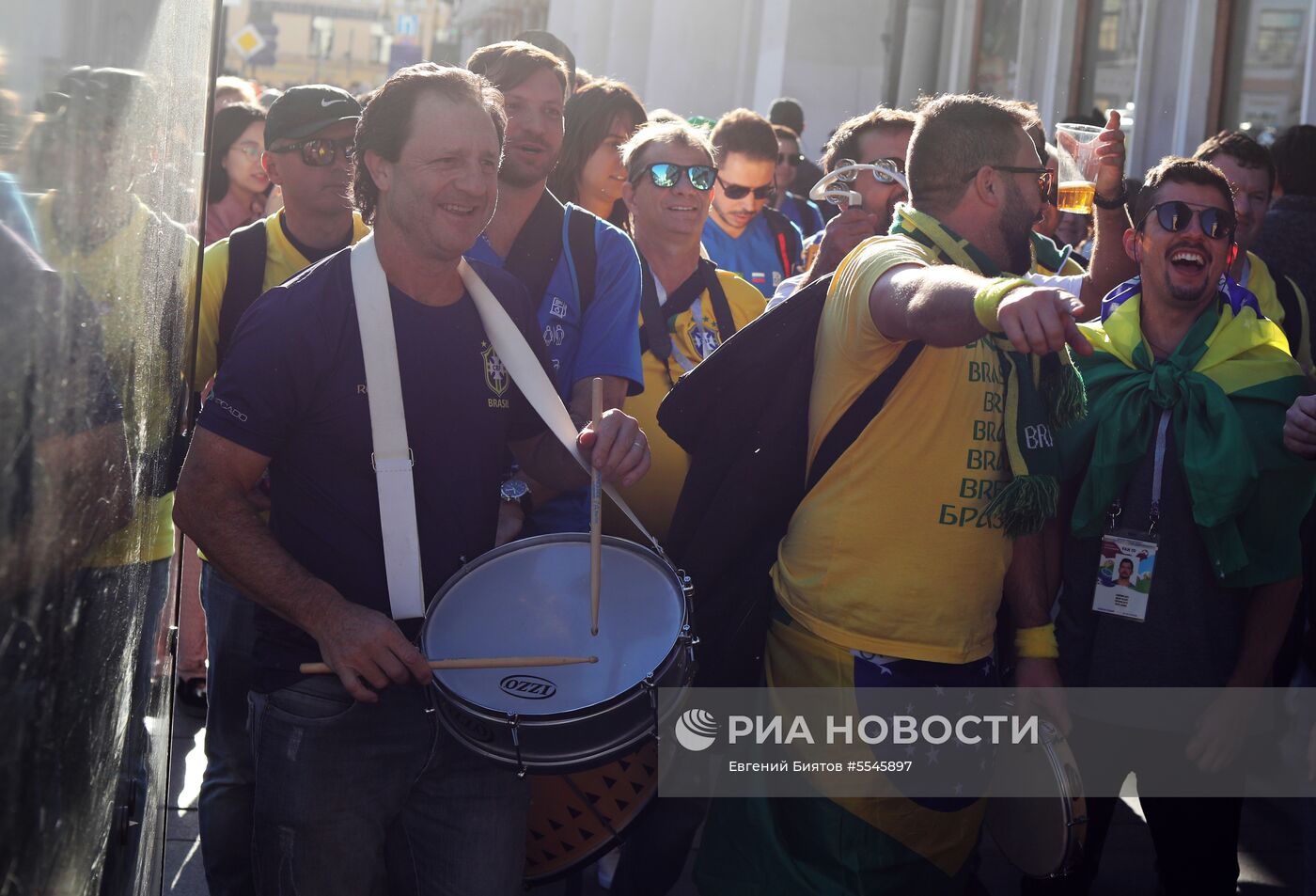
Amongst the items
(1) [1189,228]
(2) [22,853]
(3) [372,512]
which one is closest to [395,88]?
(3) [372,512]

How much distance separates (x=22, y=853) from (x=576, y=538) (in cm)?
160

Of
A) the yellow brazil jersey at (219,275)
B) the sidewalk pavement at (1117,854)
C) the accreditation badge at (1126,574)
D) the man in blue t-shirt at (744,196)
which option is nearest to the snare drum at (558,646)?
the yellow brazil jersey at (219,275)

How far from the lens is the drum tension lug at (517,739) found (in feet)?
7.80

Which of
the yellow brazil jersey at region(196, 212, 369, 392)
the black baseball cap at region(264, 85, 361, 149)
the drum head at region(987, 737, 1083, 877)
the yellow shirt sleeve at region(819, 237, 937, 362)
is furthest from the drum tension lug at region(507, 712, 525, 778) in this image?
the black baseball cap at region(264, 85, 361, 149)

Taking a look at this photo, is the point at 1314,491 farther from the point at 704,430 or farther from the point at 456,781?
the point at 456,781

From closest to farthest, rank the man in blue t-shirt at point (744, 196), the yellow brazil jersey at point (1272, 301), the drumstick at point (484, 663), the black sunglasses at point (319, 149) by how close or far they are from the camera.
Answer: the drumstick at point (484, 663) → the black sunglasses at point (319, 149) → the yellow brazil jersey at point (1272, 301) → the man in blue t-shirt at point (744, 196)

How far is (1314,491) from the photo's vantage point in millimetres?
3430

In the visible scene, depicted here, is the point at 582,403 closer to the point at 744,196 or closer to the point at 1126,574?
the point at 1126,574

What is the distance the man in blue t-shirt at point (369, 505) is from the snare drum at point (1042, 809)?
109 cm

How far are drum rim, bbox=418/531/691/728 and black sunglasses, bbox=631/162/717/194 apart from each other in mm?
1770

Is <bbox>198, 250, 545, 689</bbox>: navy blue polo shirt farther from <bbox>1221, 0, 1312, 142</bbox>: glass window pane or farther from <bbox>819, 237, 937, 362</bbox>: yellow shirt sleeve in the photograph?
<bbox>1221, 0, 1312, 142</bbox>: glass window pane

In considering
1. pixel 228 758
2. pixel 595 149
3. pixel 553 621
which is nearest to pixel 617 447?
pixel 553 621

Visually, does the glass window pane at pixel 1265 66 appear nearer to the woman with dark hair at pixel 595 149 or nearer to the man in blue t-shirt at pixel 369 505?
the woman with dark hair at pixel 595 149

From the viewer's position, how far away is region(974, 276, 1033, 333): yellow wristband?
206cm
